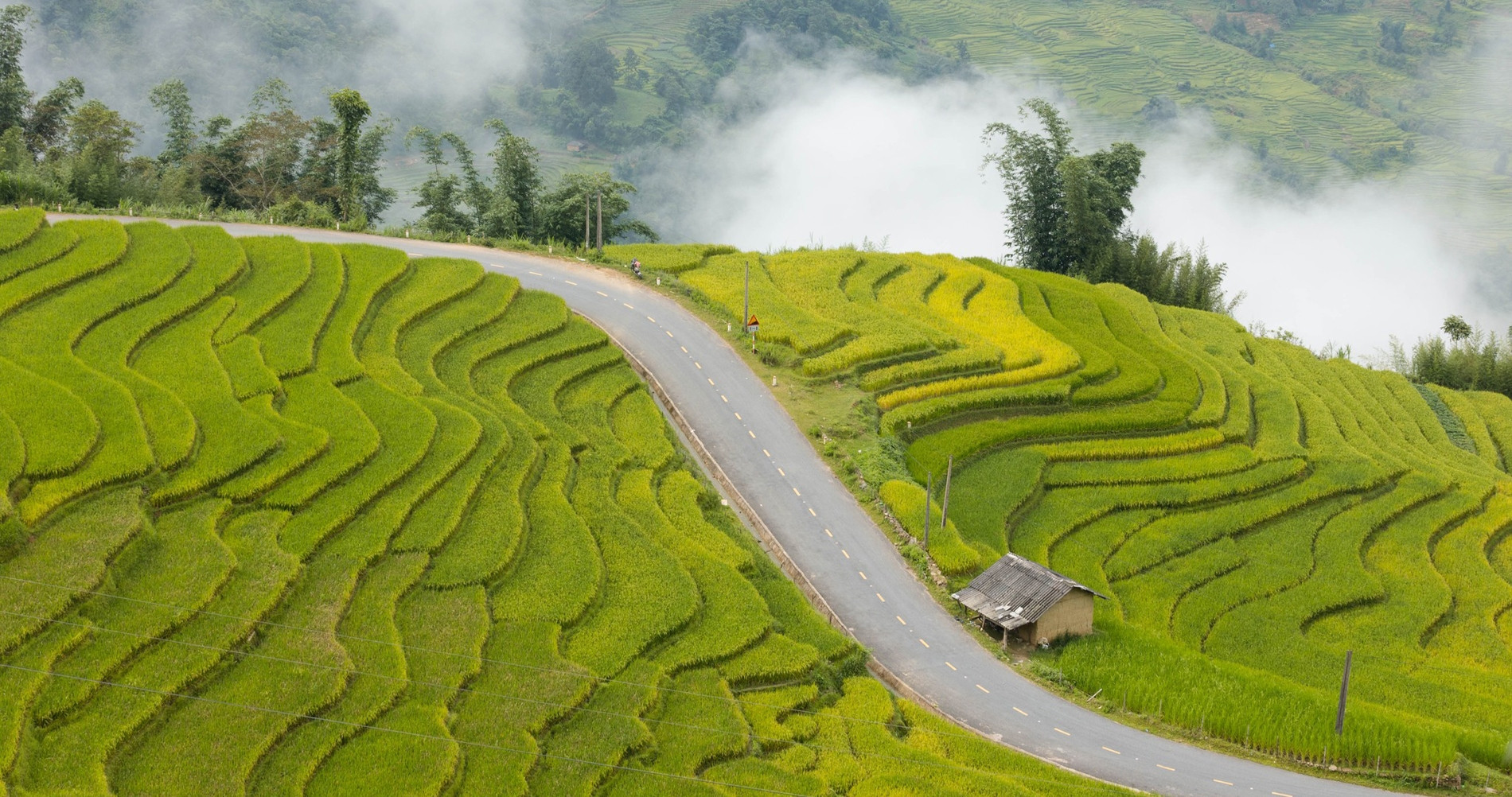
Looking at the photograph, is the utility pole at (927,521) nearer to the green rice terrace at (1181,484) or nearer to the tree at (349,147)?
the green rice terrace at (1181,484)

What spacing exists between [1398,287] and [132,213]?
13472 centimetres

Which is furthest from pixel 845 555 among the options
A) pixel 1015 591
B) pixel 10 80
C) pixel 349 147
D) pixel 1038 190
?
pixel 10 80

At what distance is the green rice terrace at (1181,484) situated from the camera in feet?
127

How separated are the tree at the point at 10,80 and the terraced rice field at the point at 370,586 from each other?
32769 millimetres

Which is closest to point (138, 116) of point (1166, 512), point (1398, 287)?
point (1166, 512)

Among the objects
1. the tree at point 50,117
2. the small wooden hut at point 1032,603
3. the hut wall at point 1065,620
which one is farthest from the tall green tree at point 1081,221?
the tree at point 50,117

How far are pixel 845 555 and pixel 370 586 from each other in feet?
52.7

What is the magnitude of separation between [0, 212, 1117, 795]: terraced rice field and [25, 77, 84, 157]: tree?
34.6 metres

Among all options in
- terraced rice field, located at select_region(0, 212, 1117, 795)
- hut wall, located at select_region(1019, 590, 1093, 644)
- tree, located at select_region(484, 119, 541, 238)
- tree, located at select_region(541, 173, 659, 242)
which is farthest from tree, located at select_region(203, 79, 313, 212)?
hut wall, located at select_region(1019, 590, 1093, 644)

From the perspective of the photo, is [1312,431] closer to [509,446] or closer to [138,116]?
[509,446]

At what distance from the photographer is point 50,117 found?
81.6 m

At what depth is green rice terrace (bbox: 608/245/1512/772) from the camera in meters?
38.7

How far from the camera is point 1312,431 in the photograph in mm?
59719

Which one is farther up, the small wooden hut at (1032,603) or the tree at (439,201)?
the tree at (439,201)
